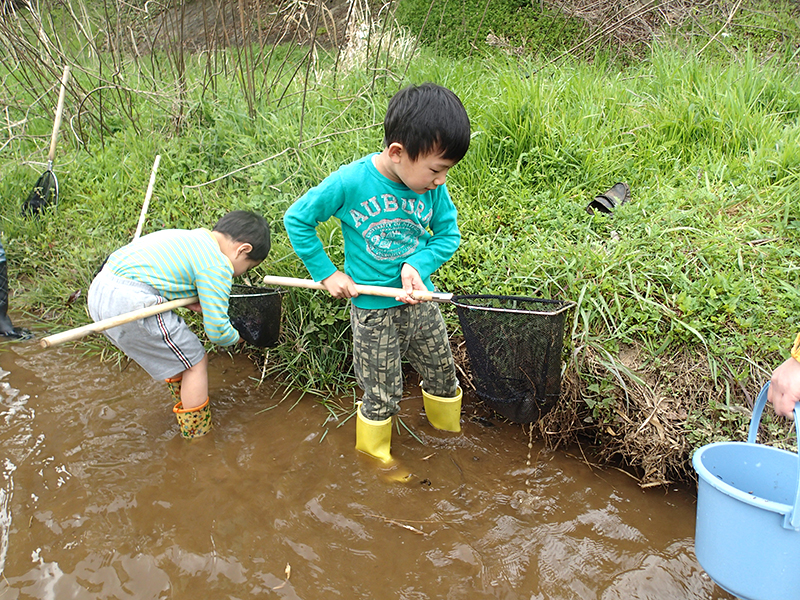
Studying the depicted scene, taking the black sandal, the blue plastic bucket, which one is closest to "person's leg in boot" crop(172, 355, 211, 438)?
the blue plastic bucket

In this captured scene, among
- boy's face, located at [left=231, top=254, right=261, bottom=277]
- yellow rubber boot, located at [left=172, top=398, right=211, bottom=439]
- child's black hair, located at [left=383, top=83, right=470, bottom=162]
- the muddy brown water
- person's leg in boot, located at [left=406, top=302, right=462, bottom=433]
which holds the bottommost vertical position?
the muddy brown water

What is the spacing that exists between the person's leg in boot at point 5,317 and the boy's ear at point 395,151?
9.40ft

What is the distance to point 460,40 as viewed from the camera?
20.1 feet

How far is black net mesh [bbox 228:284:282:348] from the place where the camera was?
2805mm

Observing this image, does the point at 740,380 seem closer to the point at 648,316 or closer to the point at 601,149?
the point at 648,316

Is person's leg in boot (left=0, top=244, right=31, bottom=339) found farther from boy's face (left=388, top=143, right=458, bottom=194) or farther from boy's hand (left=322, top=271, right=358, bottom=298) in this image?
boy's face (left=388, top=143, right=458, bottom=194)

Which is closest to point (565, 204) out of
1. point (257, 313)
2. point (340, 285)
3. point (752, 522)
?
point (340, 285)

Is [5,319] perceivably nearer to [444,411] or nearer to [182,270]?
[182,270]

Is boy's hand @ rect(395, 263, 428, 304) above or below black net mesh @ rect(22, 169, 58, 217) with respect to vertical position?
above

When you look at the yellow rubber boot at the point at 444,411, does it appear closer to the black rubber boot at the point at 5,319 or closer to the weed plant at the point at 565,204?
the weed plant at the point at 565,204

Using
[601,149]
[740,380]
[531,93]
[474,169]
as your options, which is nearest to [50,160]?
[474,169]

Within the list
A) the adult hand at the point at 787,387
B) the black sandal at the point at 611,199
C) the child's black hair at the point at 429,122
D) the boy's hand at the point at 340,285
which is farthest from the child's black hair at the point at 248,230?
the adult hand at the point at 787,387

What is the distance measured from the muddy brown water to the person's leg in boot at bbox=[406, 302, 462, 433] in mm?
134

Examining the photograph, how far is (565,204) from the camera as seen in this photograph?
3262mm
